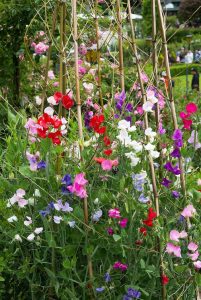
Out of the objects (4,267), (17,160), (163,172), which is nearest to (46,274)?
(4,267)

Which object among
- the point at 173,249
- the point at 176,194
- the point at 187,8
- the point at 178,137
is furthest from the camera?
the point at 187,8

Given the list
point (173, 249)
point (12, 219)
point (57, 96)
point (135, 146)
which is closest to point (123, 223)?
point (173, 249)

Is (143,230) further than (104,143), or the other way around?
(104,143)

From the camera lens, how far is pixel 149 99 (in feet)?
7.52

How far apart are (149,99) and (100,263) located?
615mm

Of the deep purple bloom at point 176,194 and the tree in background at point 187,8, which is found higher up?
the deep purple bloom at point 176,194

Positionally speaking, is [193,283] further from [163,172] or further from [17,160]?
[17,160]

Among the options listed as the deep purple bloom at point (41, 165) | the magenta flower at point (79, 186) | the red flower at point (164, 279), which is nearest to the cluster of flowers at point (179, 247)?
the red flower at point (164, 279)

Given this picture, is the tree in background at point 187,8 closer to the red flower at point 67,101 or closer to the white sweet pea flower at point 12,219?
the red flower at point 67,101

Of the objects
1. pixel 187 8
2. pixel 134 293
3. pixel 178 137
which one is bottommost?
pixel 187 8

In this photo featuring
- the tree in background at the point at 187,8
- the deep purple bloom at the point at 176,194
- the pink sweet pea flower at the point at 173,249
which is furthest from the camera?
the tree in background at the point at 187,8

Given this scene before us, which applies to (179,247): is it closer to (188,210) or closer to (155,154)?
(188,210)

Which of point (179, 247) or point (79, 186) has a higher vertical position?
point (79, 186)

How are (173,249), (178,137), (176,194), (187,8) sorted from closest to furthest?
1. (173,249)
2. (178,137)
3. (176,194)
4. (187,8)
